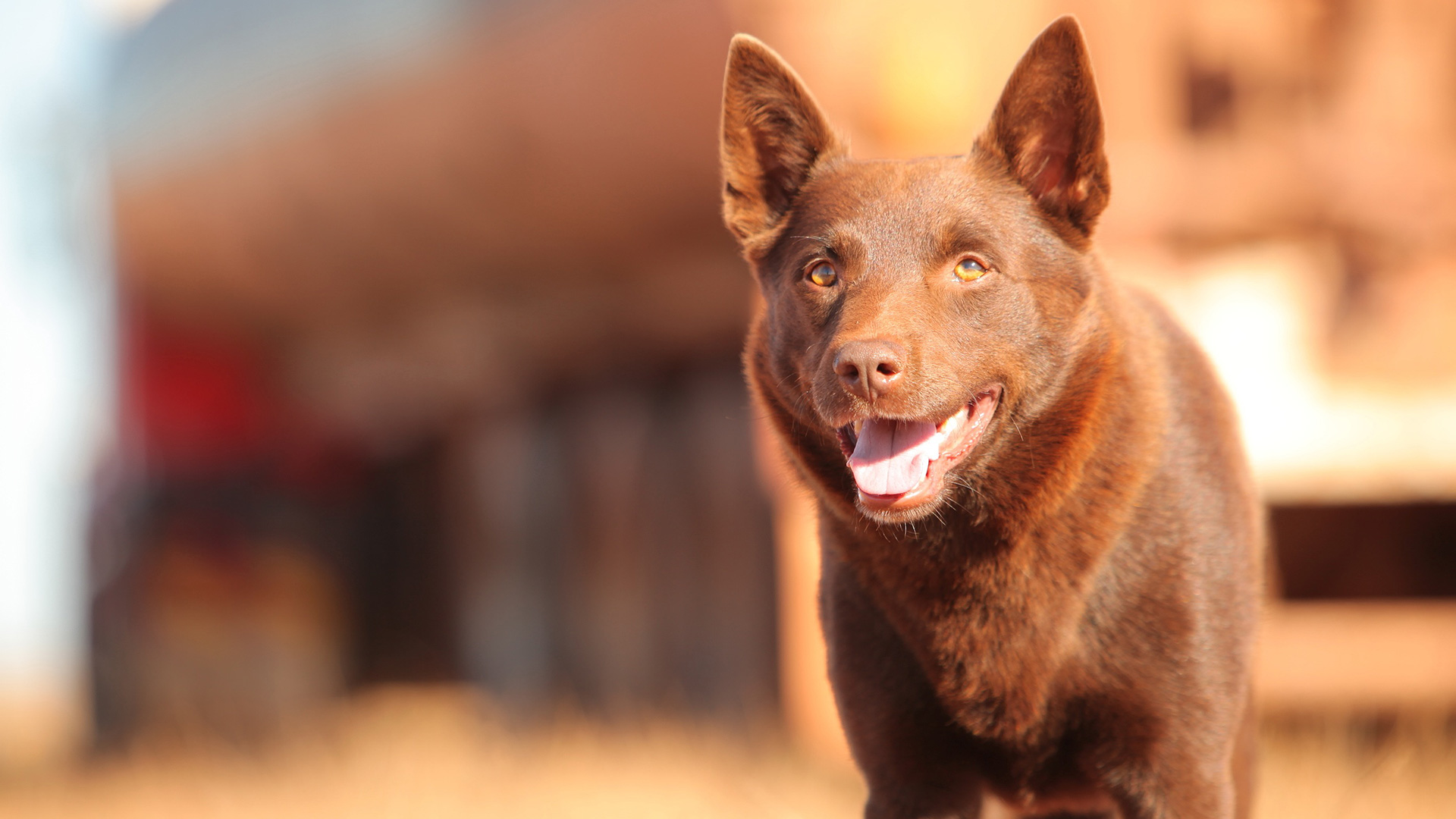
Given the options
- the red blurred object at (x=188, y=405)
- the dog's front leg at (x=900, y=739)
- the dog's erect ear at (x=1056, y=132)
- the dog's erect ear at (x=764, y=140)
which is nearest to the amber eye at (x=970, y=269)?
the dog's erect ear at (x=1056, y=132)

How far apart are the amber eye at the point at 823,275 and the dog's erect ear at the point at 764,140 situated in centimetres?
27

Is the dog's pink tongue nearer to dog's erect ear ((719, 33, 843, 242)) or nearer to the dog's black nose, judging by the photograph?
the dog's black nose

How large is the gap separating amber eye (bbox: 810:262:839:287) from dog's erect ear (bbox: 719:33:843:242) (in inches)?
10.8

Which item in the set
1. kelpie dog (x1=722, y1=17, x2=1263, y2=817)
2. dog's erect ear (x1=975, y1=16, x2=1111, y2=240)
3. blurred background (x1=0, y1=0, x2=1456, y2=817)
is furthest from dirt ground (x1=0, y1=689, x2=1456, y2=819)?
dog's erect ear (x1=975, y1=16, x2=1111, y2=240)

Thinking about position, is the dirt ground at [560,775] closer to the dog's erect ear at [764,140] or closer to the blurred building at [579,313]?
the blurred building at [579,313]

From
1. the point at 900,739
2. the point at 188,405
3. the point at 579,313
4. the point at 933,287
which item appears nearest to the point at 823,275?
the point at 933,287

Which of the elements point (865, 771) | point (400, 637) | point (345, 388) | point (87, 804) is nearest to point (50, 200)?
point (345, 388)

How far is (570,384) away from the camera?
6.80 metres

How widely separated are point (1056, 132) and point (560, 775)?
11.7 feet

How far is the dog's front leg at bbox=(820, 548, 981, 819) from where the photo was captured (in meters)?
2.21

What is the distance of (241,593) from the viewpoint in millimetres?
7895

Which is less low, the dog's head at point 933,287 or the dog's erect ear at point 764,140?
the dog's erect ear at point 764,140

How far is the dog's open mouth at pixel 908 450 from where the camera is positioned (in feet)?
6.66

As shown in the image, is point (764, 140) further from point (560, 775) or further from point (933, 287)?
point (560, 775)
